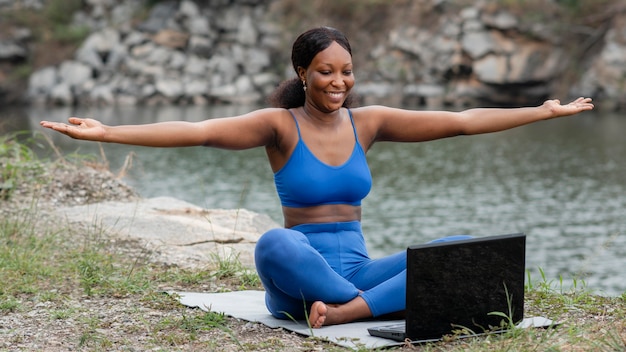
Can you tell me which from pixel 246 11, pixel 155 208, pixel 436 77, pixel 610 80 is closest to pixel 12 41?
pixel 246 11

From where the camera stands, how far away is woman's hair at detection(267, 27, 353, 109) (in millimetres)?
4094

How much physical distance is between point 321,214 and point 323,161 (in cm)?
23

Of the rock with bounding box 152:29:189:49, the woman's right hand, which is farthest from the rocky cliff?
the woman's right hand

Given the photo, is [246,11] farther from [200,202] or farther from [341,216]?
[341,216]

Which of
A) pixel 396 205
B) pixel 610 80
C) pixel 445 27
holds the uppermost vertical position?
pixel 445 27

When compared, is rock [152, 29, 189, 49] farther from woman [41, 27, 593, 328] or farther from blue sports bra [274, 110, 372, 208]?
blue sports bra [274, 110, 372, 208]

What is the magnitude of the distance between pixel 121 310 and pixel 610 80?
73.4ft

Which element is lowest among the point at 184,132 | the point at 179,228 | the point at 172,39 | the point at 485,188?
the point at 485,188

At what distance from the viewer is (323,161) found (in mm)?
4102

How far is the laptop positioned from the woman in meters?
0.30

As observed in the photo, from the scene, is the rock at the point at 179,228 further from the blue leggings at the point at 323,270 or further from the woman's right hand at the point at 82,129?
the woman's right hand at the point at 82,129

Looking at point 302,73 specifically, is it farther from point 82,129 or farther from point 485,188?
point 485,188

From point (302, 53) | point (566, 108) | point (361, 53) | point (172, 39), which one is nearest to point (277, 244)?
point (302, 53)

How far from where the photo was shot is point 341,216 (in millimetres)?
4137
